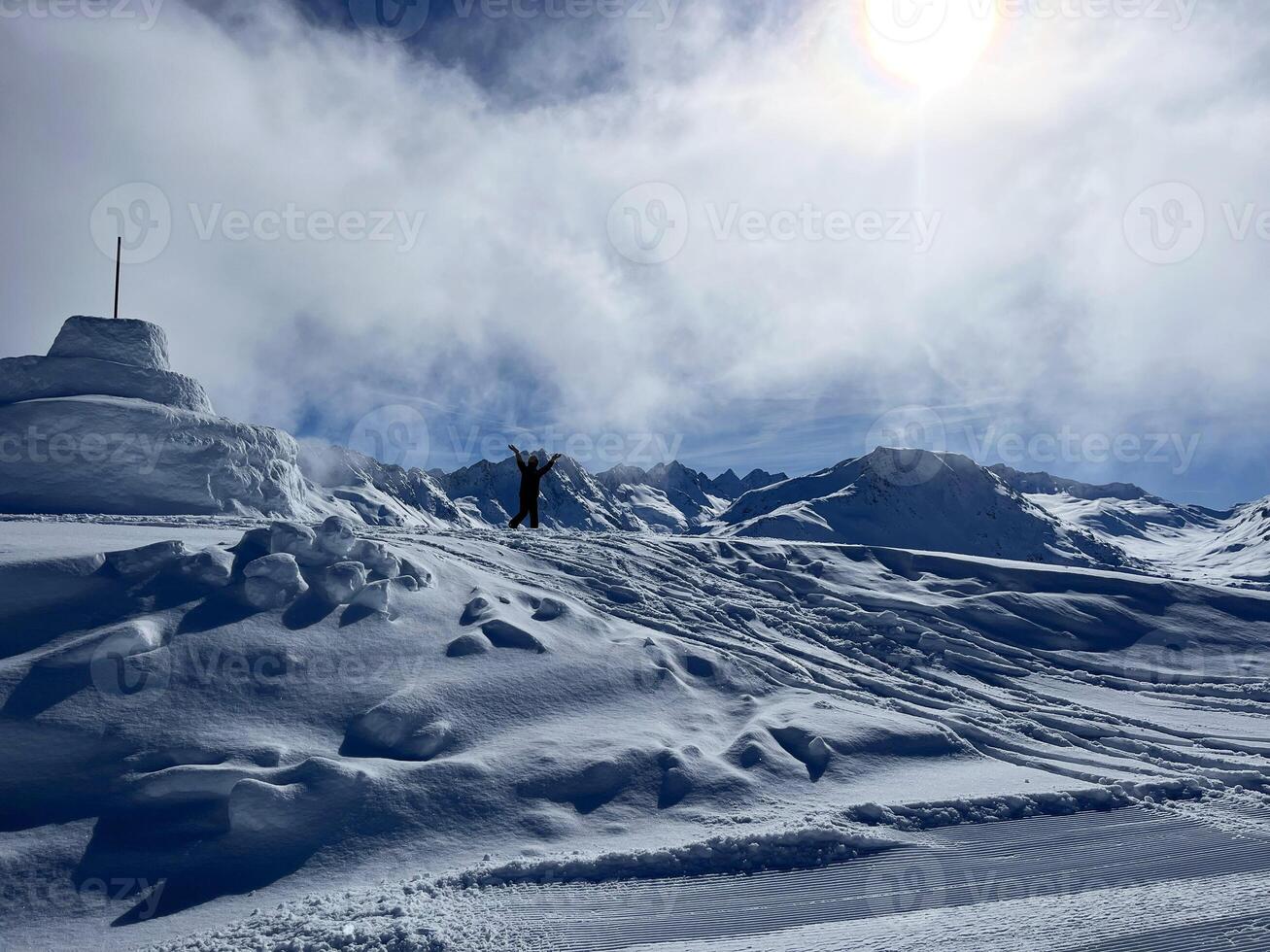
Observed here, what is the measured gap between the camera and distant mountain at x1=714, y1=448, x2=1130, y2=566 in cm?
12656

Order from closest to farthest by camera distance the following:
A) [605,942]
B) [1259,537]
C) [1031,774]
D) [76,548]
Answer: [605,942]
[1031,774]
[76,548]
[1259,537]

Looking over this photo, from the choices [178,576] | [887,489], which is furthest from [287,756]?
[887,489]

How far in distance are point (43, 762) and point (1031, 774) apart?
11.4m

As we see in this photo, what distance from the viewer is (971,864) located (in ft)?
25.7

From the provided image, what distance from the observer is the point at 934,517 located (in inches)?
5281

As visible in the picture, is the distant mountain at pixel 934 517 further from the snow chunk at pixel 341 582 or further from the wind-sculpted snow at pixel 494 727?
the snow chunk at pixel 341 582

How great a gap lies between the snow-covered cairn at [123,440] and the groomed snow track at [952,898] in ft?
52.0

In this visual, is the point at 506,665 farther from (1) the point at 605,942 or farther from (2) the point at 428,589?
(1) the point at 605,942

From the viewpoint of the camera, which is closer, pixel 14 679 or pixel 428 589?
pixel 14 679

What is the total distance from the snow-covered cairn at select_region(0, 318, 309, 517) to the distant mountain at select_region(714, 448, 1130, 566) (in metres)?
101

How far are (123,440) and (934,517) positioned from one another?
13134 centimetres

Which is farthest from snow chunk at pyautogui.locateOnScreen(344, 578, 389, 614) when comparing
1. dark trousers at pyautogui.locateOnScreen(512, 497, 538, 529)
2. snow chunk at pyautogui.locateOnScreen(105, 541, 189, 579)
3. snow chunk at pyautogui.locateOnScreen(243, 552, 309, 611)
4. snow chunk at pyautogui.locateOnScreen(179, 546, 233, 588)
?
dark trousers at pyautogui.locateOnScreen(512, 497, 538, 529)

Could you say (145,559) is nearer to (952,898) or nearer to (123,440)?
(123,440)
